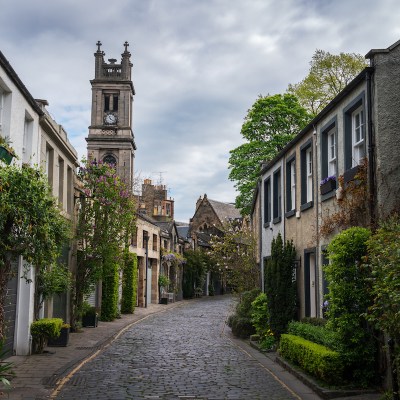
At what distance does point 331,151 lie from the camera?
49.5 ft

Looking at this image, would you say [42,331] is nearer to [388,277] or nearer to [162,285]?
[388,277]

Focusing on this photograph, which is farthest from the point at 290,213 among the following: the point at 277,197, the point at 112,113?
the point at 112,113

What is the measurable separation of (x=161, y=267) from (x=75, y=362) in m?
31.9

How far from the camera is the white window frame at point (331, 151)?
14.7 m

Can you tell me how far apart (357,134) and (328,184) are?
5.38ft

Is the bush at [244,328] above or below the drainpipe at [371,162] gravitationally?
below

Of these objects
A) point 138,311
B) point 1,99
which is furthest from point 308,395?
point 138,311

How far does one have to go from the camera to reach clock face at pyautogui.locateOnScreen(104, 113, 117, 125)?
66688 mm

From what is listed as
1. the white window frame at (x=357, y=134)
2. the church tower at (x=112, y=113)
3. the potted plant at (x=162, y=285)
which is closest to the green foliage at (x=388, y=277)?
the white window frame at (x=357, y=134)

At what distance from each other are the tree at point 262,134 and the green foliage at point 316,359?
2562 cm

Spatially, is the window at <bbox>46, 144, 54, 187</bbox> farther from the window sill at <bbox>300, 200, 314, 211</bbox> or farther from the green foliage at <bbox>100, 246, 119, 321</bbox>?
the green foliage at <bbox>100, 246, 119, 321</bbox>

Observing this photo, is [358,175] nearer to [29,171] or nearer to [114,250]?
[29,171]

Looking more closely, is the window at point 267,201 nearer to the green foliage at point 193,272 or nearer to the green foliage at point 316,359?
the green foliage at point 316,359

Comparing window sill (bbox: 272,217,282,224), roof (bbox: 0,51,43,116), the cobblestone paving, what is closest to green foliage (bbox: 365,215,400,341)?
the cobblestone paving
